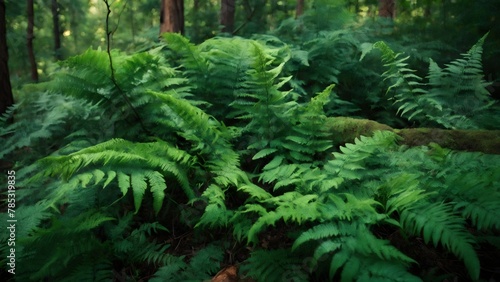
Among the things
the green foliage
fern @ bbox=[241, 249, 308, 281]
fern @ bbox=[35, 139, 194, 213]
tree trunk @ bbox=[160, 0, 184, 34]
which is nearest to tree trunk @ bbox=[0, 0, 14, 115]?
tree trunk @ bbox=[160, 0, 184, 34]

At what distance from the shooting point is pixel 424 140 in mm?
2930

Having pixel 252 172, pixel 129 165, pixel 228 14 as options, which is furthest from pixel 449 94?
pixel 228 14

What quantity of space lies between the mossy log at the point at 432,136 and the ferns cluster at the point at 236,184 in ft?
0.48

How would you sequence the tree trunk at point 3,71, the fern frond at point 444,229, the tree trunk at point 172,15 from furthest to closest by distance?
the tree trunk at point 172,15, the tree trunk at point 3,71, the fern frond at point 444,229

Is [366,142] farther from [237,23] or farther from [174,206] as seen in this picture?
[237,23]

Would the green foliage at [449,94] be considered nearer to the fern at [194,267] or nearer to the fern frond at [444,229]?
the fern frond at [444,229]

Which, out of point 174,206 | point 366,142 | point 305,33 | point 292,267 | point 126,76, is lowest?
point 174,206

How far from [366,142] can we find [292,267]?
118 cm

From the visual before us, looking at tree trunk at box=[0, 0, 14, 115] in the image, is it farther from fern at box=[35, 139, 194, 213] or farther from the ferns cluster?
fern at box=[35, 139, 194, 213]

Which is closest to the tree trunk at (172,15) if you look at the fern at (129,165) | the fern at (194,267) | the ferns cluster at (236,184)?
the ferns cluster at (236,184)

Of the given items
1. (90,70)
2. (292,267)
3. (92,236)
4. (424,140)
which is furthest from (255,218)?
(90,70)

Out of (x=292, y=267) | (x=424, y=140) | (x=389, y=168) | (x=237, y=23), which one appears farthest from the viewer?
(x=237, y=23)

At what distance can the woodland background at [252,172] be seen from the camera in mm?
1891

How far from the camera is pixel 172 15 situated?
5062 millimetres
